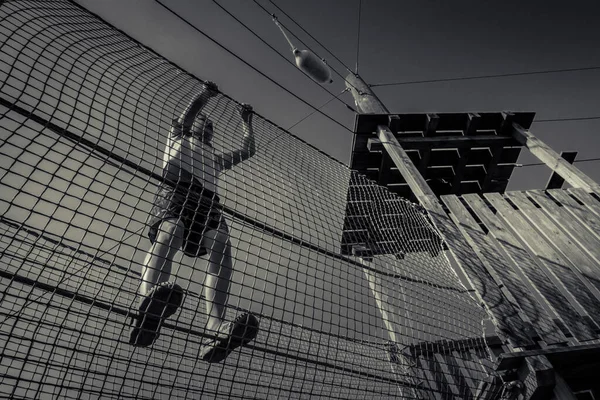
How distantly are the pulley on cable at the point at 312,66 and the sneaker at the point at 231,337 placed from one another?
3.58 meters

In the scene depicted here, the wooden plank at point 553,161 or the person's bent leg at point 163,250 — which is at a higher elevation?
the person's bent leg at point 163,250

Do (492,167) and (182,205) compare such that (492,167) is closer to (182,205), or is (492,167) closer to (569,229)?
(569,229)

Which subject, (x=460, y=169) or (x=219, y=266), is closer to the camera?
(x=219, y=266)

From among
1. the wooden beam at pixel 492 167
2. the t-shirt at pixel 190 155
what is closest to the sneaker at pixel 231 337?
the t-shirt at pixel 190 155

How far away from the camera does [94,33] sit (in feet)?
8.51

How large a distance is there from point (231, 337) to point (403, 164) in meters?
2.78

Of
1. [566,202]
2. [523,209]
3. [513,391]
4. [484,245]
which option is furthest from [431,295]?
[566,202]

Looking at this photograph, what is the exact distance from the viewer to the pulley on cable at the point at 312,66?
4969 mm

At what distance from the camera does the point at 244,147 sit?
3473 millimetres

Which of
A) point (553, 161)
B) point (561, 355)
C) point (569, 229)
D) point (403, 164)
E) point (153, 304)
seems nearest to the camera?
point (153, 304)

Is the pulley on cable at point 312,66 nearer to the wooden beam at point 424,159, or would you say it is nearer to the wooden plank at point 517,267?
the wooden beam at point 424,159

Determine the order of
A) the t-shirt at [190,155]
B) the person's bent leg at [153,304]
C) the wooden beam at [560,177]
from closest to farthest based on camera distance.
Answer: the person's bent leg at [153,304]
the t-shirt at [190,155]
the wooden beam at [560,177]

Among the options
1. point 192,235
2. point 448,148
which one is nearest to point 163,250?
point 192,235

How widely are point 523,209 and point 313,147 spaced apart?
2.23 metres
